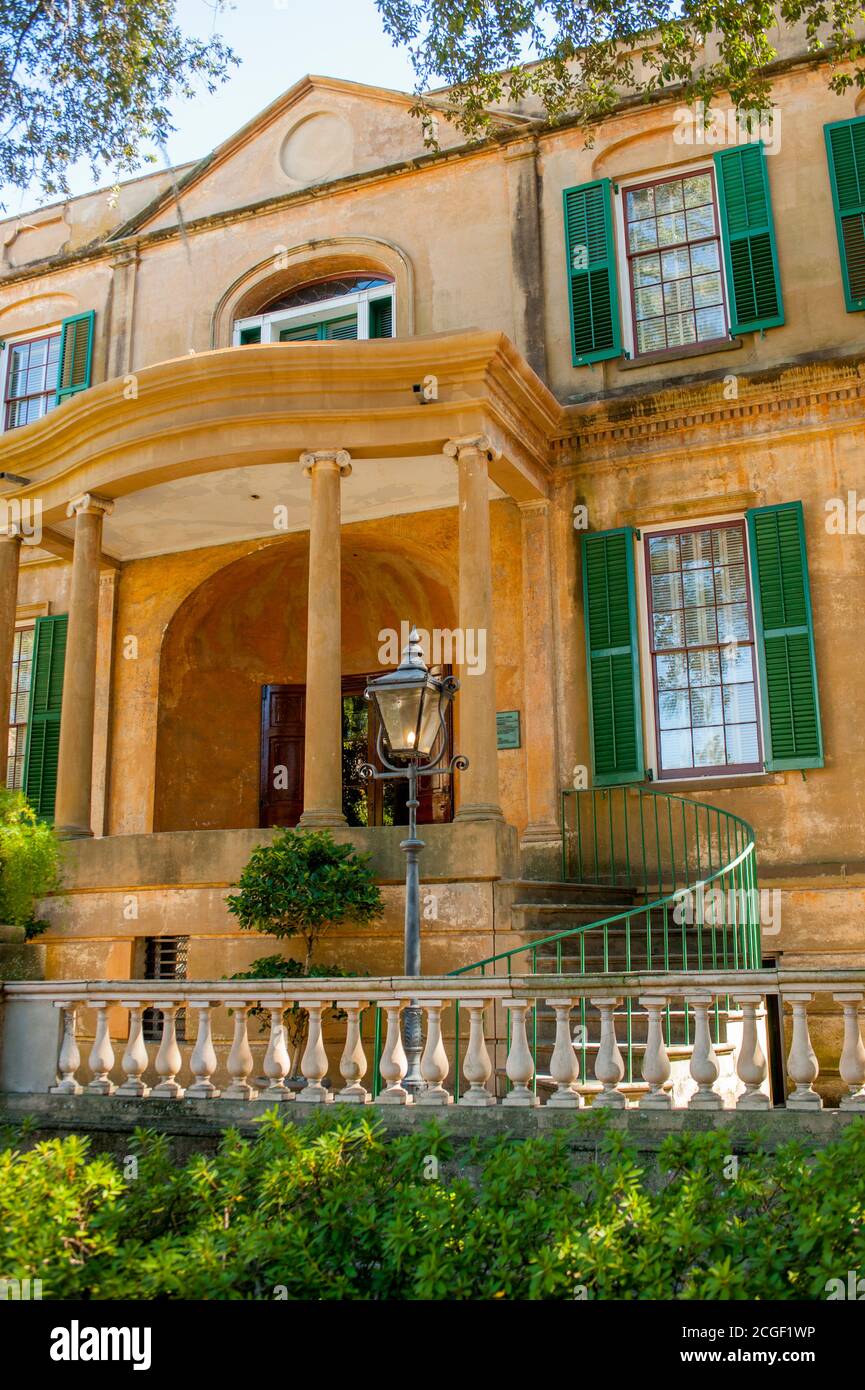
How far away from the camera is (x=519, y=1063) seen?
249 inches

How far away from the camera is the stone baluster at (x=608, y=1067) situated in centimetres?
606

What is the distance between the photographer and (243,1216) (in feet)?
15.7

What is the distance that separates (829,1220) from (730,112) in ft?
39.5

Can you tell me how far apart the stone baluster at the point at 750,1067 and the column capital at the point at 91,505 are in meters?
8.30

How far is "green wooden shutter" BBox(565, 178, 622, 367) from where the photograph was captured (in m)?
13.0

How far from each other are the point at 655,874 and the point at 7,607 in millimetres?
6986

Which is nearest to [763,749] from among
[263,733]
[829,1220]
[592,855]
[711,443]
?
[592,855]

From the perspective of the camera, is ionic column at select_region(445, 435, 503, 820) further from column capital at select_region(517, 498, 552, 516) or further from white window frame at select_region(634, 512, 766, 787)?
white window frame at select_region(634, 512, 766, 787)

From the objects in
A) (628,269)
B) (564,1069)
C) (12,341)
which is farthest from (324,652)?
(12,341)

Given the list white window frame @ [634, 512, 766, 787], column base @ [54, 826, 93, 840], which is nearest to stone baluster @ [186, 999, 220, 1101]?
column base @ [54, 826, 93, 840]

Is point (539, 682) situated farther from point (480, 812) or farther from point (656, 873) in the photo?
point (480, 812)

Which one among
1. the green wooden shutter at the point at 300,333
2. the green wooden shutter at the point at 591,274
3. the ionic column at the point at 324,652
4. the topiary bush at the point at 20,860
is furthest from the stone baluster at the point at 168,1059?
the green wooden shutter at the point at 300,333

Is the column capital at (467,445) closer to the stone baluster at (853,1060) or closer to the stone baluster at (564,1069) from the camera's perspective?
the stone baluster at (564,1069)
